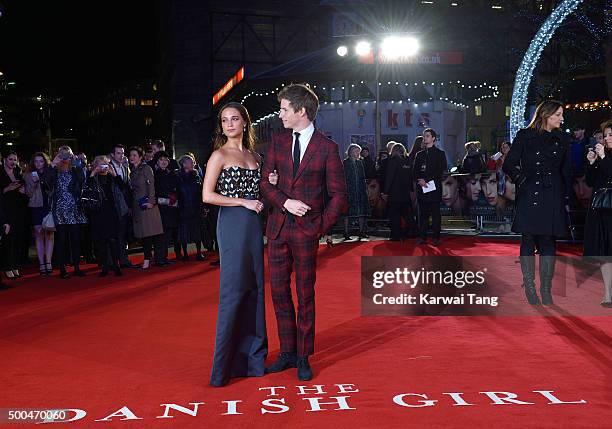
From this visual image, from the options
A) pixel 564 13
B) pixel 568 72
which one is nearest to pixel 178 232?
pixel 564 13

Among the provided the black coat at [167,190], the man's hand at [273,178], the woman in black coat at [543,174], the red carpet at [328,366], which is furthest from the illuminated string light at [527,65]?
the man's hand at [273,178]

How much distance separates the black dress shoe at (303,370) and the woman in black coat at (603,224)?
387cm

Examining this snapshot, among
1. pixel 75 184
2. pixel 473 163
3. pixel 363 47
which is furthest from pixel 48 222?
pixel 363 47

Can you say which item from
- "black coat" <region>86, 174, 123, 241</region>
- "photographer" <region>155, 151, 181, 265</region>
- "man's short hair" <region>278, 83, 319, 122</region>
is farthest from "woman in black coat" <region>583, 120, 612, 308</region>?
"photographer" <region>155, 151, 181, 265</region>

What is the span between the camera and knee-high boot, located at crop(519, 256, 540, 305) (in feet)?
26.5

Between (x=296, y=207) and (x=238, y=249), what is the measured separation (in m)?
0.53

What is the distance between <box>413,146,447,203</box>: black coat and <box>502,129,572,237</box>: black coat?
20.0 ft

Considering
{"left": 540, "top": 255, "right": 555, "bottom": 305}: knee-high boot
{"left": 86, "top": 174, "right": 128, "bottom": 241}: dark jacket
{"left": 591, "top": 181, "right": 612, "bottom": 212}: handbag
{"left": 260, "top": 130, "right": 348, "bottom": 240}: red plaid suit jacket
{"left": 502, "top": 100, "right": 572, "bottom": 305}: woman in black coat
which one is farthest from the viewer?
{"left": 86, "top": 174, "right": 128, "bottom": 241}: dark jacket

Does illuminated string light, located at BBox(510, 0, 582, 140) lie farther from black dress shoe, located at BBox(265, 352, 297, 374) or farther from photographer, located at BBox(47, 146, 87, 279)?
black dress shoe, located at BBox(265, 352, 297, 374)

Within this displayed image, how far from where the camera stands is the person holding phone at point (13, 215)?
11.8m

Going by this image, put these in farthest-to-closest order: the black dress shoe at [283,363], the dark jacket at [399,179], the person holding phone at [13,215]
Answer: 1. the dark jacket at [399,179]
2. the person holding phone at [13,215]
3. the black dress shoe at [283,363]

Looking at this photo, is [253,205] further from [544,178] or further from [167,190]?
[167,190]

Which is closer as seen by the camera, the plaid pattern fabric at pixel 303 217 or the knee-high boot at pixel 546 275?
the plaid pattern fabric at pixel 303 217

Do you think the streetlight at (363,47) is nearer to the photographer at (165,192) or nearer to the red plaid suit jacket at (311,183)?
the photographer at (165,192)
